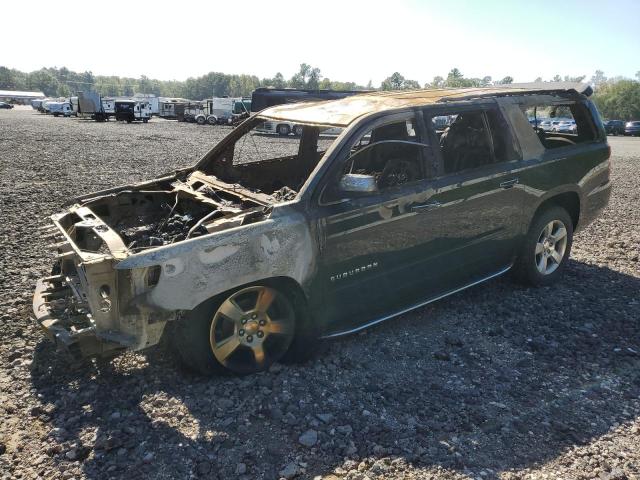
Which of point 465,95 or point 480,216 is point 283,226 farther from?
→ point 465,95

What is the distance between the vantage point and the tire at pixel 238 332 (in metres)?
3.27

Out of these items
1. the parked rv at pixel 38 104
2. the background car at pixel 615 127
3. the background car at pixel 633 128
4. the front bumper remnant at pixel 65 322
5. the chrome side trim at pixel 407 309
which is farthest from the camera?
the parked rv at pixel 38 104

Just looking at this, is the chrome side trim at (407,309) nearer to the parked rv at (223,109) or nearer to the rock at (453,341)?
the rock at (453,341)

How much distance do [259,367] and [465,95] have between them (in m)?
2.96

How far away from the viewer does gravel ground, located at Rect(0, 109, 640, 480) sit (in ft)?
9.20

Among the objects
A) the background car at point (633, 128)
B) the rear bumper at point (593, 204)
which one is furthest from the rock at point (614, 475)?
the background car at point (633, 128)

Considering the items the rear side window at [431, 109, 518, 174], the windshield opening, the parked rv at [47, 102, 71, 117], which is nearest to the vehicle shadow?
the rear side window at [431, 109, 518, 174]

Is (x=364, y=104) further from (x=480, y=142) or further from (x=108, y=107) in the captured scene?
(x=108, y=107)

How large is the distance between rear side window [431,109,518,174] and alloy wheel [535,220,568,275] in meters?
1.00

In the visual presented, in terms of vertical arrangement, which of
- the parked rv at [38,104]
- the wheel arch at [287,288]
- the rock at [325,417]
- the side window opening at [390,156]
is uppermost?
the parked rv at [38,104]

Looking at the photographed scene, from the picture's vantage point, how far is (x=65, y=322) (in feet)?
11.8

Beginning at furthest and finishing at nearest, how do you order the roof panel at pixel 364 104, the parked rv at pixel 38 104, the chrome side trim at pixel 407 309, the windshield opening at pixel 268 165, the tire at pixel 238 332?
the parked rv at pixel 38 104, the windshield opening at pixel 268 165, the roof panel at pixel 364 104, the chrome side trim at pixel 407 309, the tire at pixel 238 332

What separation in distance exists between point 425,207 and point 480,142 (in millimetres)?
1075

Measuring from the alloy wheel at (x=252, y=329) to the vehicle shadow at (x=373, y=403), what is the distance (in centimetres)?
14
